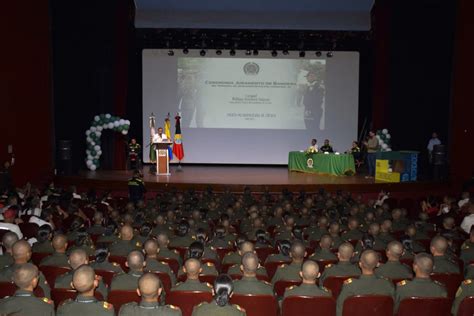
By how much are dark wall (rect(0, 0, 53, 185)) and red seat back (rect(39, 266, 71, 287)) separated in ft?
30.0

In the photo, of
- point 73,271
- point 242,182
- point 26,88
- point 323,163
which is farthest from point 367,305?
point 323,163

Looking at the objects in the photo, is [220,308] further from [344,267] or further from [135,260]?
[344,267]

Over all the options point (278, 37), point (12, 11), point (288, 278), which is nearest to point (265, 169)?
point (278, 37)

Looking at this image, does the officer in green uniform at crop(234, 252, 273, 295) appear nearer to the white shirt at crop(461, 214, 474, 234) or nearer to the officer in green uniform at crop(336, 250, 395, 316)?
the officer in green uniform at crop(336, 250, 395, 316)

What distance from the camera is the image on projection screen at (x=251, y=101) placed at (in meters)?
21.3

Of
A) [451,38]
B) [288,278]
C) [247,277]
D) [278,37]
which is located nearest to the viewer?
[247,277]

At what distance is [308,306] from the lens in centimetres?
461

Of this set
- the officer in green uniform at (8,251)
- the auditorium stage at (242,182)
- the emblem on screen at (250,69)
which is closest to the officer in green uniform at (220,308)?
the officer in green uniform at (8,251)

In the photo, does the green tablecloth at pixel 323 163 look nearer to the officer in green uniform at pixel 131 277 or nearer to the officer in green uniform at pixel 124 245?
the officer in green uniform at pixel 124 245

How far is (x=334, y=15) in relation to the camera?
67.9 feet

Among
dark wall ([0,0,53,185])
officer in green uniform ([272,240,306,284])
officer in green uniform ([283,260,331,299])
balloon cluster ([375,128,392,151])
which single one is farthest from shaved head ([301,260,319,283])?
balloon cluster ([375,128,392,151])

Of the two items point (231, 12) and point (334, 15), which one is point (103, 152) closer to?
point (231, 12)

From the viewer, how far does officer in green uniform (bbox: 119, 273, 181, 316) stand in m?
4.03

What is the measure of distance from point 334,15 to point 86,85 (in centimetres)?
874
